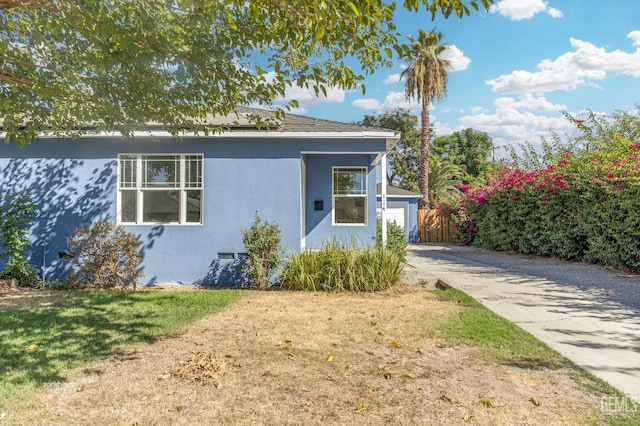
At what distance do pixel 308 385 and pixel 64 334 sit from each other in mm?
3378

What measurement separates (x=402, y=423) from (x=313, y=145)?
6630 millimetres

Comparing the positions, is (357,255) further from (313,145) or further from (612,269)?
(612,269)

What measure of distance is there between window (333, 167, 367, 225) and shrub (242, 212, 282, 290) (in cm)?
250

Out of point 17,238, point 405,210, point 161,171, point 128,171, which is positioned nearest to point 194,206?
point 161,171

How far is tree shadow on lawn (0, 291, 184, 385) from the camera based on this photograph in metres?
3.88

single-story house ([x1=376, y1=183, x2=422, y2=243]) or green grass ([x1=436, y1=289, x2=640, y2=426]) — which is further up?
single-story house ([x1=376, y1=183, x2=422, y2=243])

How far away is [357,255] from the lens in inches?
317

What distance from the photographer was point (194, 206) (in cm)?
877

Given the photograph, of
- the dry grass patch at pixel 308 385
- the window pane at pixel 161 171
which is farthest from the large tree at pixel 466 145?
the dry grass patch at pixel 308 385

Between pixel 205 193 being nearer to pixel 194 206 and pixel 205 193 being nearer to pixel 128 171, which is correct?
pixel 194 206

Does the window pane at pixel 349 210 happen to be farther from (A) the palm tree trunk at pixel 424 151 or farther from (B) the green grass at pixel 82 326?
(A) the palm tree trunk at pixel 424 151

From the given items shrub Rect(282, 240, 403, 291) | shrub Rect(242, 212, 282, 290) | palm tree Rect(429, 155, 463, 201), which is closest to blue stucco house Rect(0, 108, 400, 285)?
shrub Rect(242, 212, 282, 290)

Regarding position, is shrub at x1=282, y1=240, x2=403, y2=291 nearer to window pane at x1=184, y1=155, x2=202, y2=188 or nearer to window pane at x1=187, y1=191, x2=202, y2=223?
window pane at x1=187, y1=191, x2=202, y2=223

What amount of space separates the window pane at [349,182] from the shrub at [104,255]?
4921mm
